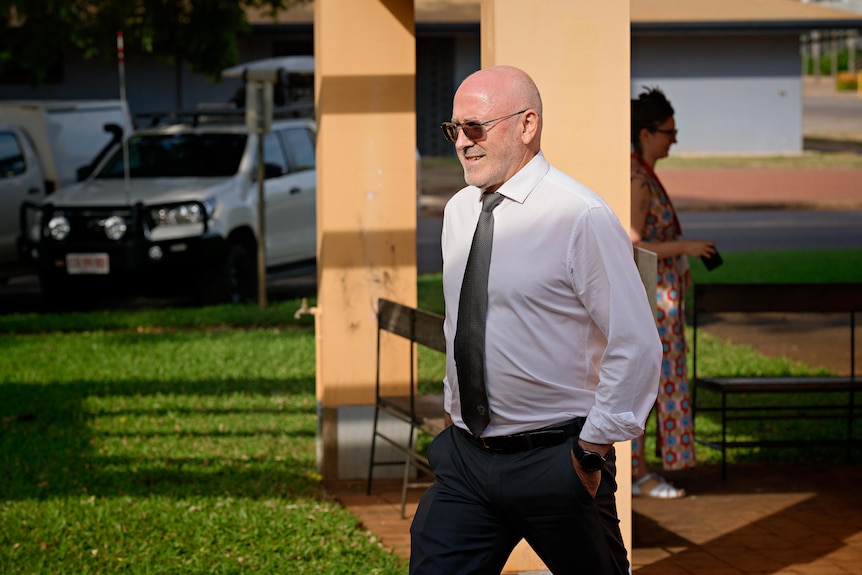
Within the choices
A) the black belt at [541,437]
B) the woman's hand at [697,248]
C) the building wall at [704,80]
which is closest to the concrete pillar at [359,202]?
the woman's hand at [697,248]

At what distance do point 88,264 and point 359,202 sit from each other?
7.18 metres

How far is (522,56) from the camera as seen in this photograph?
4.65 m

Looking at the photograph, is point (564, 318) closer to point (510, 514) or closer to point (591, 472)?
point (591, 472)

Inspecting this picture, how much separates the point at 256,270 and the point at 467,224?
11.0m

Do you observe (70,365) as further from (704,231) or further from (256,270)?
(704,231)

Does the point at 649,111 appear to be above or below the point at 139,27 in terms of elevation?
below

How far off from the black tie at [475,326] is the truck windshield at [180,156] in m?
11.2

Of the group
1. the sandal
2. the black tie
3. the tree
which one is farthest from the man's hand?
the tree

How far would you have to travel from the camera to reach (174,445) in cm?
830

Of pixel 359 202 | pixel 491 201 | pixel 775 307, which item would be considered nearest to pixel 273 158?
pixel 359 202

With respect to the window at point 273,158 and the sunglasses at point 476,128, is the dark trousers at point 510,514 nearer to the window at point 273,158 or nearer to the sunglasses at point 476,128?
the sunglasses at point 476,128

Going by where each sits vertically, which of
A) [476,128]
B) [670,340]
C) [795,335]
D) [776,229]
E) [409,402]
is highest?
[476,128]

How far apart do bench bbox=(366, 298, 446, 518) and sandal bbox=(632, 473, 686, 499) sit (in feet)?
3.64

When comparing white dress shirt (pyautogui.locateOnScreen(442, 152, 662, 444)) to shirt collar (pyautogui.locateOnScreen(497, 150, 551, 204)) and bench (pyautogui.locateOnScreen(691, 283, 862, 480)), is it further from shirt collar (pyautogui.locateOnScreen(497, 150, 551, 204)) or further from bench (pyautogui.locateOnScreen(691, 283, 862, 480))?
bench (pyautogui.locateOnScreen(691, 283, 862, 480))
